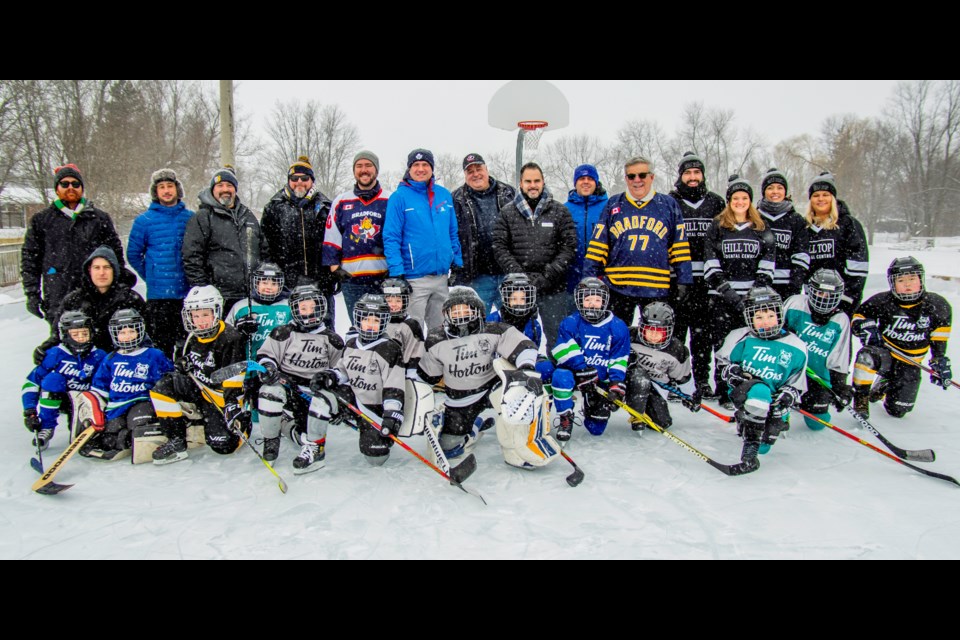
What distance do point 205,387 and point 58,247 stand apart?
5.64 ft

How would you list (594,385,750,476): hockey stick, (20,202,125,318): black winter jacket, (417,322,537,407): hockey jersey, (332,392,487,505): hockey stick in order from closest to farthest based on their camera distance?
(332,392,487,505): hockey stick < (594,385,750,476): hockey stick < (417,322,537,407): hockey jersey < (20,202,125,318): black winter jacket

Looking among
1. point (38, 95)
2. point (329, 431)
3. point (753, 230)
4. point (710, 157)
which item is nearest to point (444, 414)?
point (329, 431)

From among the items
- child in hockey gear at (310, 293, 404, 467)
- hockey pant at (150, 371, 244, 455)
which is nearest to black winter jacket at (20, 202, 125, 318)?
hockey pant at (150, 371, 244, 455)

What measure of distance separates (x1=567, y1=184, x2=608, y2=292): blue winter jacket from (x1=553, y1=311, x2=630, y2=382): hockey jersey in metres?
0.79

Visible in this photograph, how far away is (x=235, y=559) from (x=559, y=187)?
97.1ft

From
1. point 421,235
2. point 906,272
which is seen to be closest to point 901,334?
point 906,272

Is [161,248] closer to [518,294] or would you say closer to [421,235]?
[421,235]

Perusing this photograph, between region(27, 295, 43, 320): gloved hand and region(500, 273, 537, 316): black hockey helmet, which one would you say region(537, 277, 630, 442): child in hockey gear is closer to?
region(500, 273, 537, 316): black hockey helmet

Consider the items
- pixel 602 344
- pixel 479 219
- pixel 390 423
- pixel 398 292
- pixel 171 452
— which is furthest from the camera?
pixel 479 219

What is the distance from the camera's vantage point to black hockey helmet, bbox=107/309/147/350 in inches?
140

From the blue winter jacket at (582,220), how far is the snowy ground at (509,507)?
1.47 m

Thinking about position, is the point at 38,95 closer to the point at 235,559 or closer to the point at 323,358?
the point at 323,358

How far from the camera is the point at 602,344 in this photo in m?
3.87

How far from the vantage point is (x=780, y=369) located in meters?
3.50
